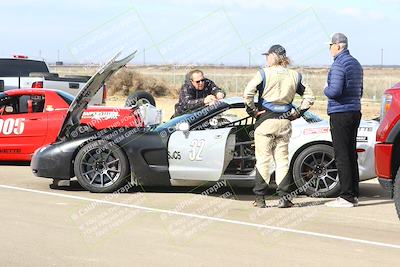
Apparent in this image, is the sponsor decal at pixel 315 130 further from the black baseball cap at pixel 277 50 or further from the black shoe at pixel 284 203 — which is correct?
the black baseball cap at pixel 277 50

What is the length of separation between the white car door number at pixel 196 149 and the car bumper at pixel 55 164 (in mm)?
1632

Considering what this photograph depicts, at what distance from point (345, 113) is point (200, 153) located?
1.84 m

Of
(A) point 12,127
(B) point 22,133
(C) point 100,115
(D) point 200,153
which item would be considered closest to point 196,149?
(D) point 200,153

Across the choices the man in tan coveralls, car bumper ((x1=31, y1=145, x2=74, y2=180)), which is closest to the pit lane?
car bumper ((x1=31, y1=145, x2=74, y2=180))

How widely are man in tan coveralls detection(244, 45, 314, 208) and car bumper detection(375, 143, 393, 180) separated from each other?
4.72 ft

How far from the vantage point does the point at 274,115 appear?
8.02 m

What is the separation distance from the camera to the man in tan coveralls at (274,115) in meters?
7.96

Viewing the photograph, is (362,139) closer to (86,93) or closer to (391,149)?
(391,149)

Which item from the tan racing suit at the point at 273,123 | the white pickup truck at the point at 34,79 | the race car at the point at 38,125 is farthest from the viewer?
the white pickup truck at the point at 34,79

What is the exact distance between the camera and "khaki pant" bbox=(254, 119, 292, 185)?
800 centimetres

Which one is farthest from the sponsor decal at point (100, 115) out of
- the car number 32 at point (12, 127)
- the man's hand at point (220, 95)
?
the man's hand at point (220, 95)

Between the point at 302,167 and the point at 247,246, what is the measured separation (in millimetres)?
2720

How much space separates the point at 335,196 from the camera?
28.6 ft

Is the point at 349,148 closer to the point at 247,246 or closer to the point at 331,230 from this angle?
the point at 331,230
